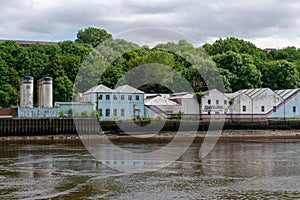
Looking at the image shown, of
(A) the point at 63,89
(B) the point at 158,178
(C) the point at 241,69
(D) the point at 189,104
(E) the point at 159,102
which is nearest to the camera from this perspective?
(B) the point at 158,178

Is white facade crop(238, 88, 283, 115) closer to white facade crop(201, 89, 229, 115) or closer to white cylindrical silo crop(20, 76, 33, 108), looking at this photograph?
white facade crop(201, 89, 229, 115)

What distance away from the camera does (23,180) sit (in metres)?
22.1

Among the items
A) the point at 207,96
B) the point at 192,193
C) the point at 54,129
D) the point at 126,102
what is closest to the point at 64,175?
the point at 192,193

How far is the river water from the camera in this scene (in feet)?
63.5

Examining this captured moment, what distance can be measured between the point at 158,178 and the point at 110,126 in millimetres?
26555

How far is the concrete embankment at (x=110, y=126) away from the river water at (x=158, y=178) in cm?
1367

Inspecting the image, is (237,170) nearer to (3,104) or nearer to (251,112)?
(251,112)

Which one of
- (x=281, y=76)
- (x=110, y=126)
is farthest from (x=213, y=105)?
(x=281, y=76)

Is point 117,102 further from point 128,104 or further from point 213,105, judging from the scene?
point 213,105

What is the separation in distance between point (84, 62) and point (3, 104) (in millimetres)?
14035

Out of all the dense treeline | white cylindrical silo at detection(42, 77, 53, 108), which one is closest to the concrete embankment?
white cylindrical silo at detection(42, 77, 53, 108)

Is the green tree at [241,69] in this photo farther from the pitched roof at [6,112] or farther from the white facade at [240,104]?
the pitched roof at [6,112]

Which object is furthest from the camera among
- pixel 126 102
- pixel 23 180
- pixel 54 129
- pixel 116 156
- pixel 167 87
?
pixel 167 87

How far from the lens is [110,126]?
49031mm
